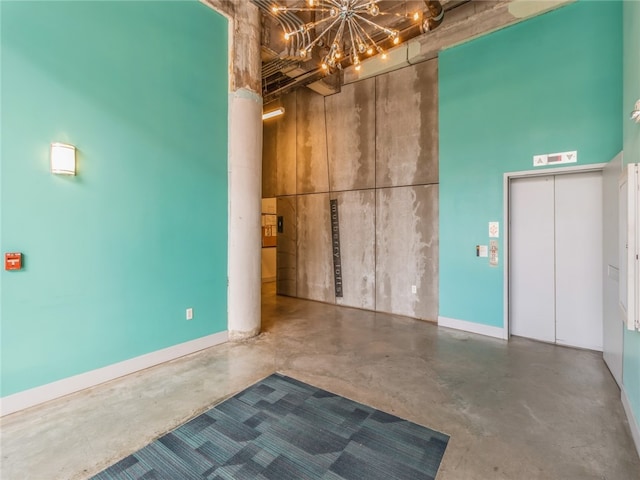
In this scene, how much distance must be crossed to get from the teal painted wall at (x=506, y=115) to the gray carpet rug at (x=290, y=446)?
289 cm

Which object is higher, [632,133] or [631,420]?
[632,133]

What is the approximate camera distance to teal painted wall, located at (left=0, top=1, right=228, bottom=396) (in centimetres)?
250

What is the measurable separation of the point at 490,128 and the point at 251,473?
16.5 ft

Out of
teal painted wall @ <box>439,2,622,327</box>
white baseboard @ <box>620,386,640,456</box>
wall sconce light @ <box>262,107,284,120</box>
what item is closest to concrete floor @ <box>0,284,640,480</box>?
white baseboard @ <box>620,386,640,456</box>

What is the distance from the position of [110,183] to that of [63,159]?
0.43 m

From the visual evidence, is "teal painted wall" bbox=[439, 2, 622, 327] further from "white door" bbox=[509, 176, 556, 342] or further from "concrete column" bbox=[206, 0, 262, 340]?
"concrete column" bbox=[206, 0, 262, 340]

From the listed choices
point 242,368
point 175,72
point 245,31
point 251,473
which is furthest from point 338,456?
point 245,31

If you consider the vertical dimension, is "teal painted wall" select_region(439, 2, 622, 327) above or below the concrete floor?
above

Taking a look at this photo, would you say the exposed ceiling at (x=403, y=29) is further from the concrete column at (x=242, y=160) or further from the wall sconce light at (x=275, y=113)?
the wall sconce light at (x=275, y=113)

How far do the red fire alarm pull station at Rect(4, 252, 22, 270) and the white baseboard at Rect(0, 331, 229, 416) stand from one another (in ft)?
3.65

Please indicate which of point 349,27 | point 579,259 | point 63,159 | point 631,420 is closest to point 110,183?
point 63,159

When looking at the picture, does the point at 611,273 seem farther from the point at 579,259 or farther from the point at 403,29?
the point at 403,29

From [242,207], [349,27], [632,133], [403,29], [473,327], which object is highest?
[403,29]

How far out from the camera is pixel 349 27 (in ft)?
→ 10.1
